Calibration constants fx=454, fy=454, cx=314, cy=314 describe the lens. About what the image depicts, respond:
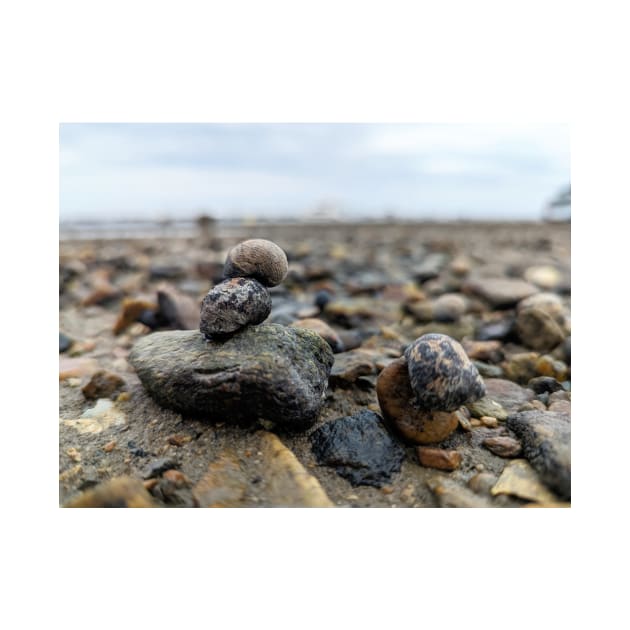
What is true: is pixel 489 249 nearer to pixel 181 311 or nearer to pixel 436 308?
pixel 436 308

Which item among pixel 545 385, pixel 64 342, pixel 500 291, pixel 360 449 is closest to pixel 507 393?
pixel 545 385

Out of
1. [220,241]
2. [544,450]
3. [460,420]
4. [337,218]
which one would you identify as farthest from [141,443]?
[337,218]

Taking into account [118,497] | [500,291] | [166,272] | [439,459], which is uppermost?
[166,272]

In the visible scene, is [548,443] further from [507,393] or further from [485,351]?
[485,351]

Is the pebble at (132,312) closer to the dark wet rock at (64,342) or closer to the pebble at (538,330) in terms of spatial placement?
the dark wet rock at (64,342)

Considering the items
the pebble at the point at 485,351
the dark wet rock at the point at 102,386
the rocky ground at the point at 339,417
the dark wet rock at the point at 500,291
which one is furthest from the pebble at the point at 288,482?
the dark wet rock at the point at 500,291

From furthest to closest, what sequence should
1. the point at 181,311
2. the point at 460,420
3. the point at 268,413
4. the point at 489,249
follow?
the point at 489,249, the point at 181,311, the point at 460,420, the point at 268,413

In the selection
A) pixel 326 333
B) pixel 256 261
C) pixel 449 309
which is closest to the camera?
pixel 256 261
